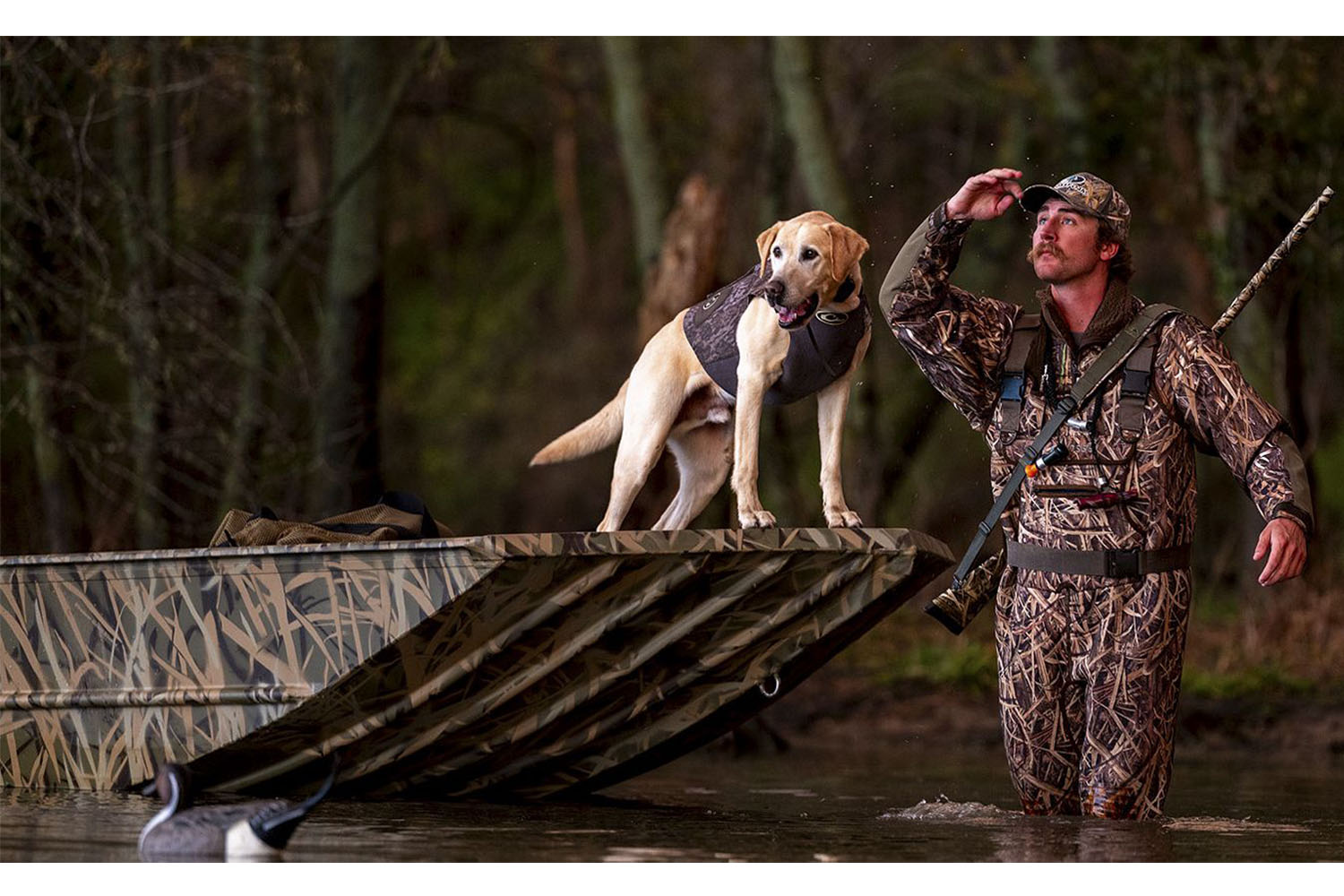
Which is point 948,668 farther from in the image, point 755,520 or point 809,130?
point 755,520

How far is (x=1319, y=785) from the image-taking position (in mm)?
7977

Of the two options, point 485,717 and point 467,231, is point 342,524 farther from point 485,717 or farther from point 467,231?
point 467,231

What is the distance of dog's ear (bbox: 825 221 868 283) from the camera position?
212 inches

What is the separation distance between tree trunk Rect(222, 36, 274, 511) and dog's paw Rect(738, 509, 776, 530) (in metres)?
6.09

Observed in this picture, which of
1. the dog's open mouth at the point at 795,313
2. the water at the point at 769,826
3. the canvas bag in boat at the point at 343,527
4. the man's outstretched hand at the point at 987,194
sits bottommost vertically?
the water at the point at 769,826

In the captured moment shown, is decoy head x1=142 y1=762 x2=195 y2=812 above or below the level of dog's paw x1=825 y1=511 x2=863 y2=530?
below

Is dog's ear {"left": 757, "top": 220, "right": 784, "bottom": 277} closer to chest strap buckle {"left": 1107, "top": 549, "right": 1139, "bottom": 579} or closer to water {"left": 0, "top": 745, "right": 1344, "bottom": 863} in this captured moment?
chest strap buckle {"left": 1107, "top": 549, "right": 1139, "bottom": 579}

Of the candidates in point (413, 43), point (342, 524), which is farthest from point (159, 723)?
point (413, 43)

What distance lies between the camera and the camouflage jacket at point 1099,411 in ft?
17.2

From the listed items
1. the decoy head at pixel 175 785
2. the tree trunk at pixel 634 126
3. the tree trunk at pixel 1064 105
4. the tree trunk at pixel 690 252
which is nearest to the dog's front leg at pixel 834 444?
the decoy head at pixel 175 785

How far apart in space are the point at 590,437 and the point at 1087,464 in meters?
1.63

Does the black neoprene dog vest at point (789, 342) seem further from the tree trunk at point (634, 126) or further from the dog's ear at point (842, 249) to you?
the tree trunk at point (634, 126)

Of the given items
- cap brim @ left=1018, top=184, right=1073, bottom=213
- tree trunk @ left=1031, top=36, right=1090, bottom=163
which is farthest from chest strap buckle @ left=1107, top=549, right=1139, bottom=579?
tree trunk @ left=1031, top=36, right=1090, bottom=163

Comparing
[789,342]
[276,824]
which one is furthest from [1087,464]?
[276,824]
